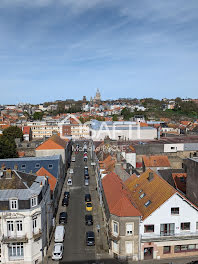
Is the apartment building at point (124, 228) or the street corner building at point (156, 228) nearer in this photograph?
the apartment building at point (124, 228)

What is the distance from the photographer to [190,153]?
5922 centimetres

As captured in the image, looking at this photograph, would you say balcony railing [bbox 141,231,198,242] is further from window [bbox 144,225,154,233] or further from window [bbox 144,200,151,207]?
window [bbox 144,200,151,207]

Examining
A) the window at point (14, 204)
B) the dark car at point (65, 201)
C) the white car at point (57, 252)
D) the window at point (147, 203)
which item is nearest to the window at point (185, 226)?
the window at point (147, 203)

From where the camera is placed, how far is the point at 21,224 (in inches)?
1017

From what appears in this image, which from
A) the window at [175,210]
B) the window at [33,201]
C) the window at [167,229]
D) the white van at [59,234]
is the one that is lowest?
the white van at [59,234]

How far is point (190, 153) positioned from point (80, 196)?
28338 mm

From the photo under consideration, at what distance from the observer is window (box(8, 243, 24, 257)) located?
1023 inches

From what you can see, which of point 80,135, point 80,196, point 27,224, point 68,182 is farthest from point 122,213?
point 80,135

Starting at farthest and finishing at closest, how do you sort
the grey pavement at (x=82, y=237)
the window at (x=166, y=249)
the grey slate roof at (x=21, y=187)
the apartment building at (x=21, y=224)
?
the window at (x=166, y=249), the grey pavement at (x=82, y=237), the grey slate roof at (x=21, y=187), the apartment building at (x=21, y=224)

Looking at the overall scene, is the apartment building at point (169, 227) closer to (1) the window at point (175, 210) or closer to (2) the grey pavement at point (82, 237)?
(1) the window at point (175, 210)

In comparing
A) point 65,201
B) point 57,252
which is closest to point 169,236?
point 57,252

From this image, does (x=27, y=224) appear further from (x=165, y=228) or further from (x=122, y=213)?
(x=165, y=228)

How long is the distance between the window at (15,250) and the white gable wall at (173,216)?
41.1 ft

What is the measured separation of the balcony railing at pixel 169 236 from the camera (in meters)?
27.1
